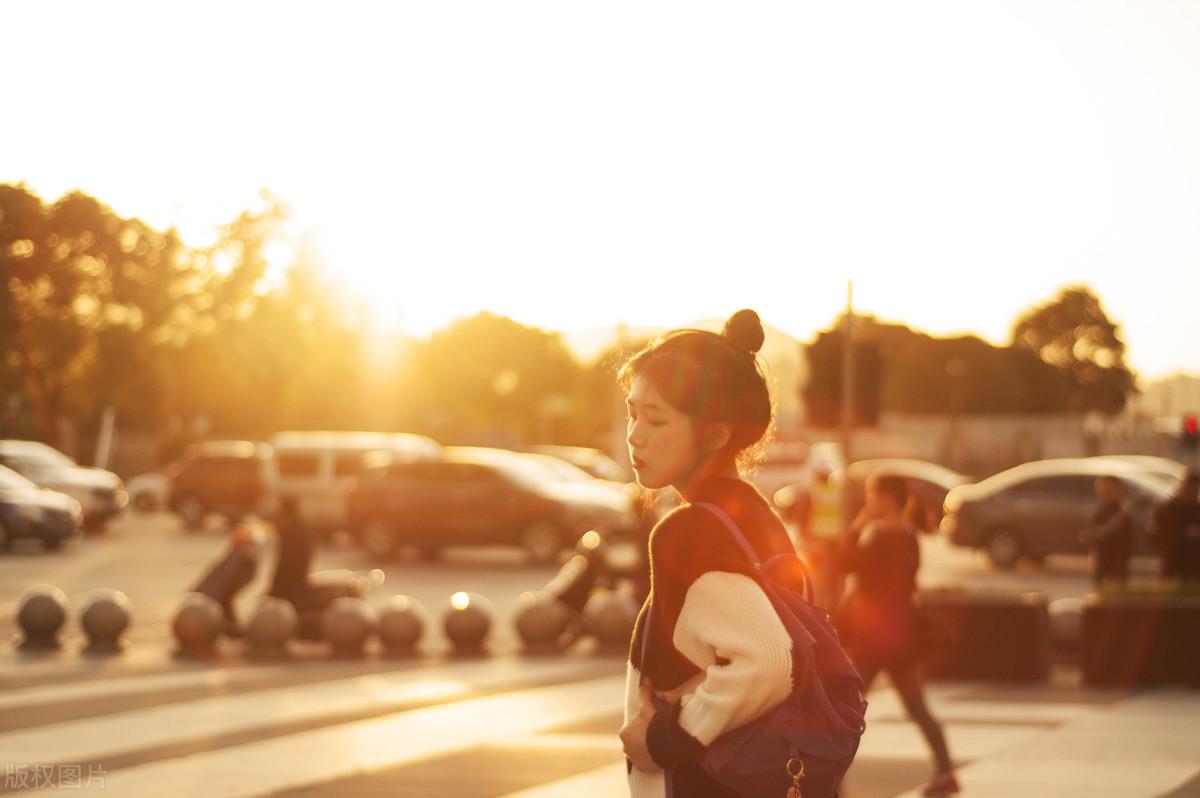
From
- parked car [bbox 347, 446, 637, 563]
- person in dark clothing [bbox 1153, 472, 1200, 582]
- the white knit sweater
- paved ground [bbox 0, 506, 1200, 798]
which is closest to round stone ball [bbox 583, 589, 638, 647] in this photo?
paved ground [bbox 0, 506, 1200, 798]

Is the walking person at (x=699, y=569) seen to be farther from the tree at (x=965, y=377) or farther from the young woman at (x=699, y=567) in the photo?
the tree at (x=965, y=377)

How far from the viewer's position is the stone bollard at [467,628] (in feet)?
49.2

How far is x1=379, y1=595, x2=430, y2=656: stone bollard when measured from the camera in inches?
581

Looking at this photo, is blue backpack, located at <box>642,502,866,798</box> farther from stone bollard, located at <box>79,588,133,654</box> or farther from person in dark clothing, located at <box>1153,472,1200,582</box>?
person in dark clothing, located at <box>1153,472,1200,582</box>

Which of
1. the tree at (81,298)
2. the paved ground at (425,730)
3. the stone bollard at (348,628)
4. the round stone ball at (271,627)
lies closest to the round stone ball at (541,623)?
the paved ground at (425,730)

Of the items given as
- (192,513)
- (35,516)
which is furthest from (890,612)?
(192,513)

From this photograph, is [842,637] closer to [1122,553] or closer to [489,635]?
[489,635]

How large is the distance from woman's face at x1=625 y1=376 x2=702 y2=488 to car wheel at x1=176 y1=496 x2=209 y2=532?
1365 inches

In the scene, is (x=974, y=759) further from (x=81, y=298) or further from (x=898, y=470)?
(x=81, y=298)

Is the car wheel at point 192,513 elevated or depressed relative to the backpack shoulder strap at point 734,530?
depressed

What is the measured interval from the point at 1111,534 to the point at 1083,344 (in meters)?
98.9

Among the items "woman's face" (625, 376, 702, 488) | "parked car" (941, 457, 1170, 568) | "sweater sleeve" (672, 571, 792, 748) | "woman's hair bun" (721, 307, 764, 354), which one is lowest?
"parked car" (941, 457, 1170, 568)

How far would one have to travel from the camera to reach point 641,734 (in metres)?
3.26

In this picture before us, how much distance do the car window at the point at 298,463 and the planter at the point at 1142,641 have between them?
75.3 feet
